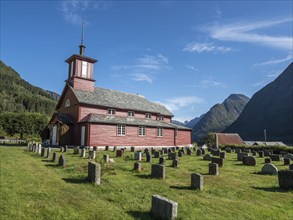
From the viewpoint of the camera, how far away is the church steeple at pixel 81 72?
36.5m

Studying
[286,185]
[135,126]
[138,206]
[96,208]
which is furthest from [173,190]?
[135,126]

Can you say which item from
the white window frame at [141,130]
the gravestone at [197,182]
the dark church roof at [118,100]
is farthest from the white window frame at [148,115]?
the gravestone at [197,182]

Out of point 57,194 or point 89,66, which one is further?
point 89,66

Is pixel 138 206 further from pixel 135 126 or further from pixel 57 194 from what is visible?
pixel 135 126

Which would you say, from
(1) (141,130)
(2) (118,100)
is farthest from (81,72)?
(1) (141,130)

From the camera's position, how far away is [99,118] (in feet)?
109

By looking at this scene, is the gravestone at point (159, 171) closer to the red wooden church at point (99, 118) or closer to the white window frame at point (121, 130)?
the red wooden church at point (99, 118)

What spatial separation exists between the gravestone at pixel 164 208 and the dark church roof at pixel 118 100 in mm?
27942

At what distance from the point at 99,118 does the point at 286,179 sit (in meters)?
25.7

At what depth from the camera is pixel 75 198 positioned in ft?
26.1

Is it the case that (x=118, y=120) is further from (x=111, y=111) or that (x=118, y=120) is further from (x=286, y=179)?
(x=286, y=179)

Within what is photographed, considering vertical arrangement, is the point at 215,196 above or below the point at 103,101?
below

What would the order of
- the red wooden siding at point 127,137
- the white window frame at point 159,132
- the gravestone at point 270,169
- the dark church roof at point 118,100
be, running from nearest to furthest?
the gravestone at point 270,169
the red wooden siding at point 127,137
the dark church roof at point 118,100
the white window frame at point 159,132

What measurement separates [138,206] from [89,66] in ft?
110
